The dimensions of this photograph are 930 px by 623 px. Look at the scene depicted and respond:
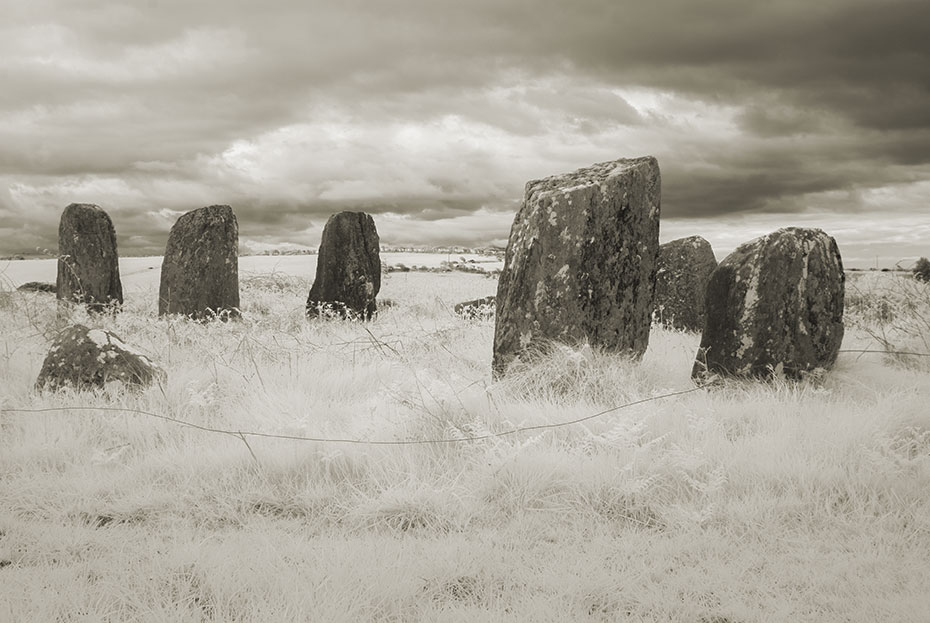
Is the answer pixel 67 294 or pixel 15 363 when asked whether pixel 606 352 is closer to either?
pixel 15 363

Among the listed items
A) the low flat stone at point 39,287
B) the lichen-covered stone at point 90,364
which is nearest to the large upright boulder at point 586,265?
the lichen-covered stone at point 90,364

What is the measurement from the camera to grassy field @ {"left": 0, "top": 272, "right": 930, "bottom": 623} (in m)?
2.78

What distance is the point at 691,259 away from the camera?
459 inches

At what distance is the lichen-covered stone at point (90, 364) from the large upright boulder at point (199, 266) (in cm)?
649

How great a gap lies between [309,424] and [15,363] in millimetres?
4292

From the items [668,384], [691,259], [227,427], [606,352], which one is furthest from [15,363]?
[691,259]

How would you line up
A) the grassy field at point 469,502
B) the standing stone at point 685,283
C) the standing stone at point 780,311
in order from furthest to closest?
the standing stone at point 685,283 → the standing stone at point 780,311 → the grassy field at point 469,502

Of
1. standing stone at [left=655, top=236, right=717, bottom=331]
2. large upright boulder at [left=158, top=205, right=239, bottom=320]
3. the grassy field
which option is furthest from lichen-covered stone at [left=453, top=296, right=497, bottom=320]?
the grassy field

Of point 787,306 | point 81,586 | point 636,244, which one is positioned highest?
point 636,244

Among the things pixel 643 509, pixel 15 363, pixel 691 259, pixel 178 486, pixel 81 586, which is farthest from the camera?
pixel 691 259

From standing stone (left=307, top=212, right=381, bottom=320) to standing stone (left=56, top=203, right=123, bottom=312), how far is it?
4.06m

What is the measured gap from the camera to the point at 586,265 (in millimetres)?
6652

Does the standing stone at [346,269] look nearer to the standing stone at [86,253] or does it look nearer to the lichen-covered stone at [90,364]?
the standing stone at [86,253]

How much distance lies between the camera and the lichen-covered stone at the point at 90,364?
240 inches
